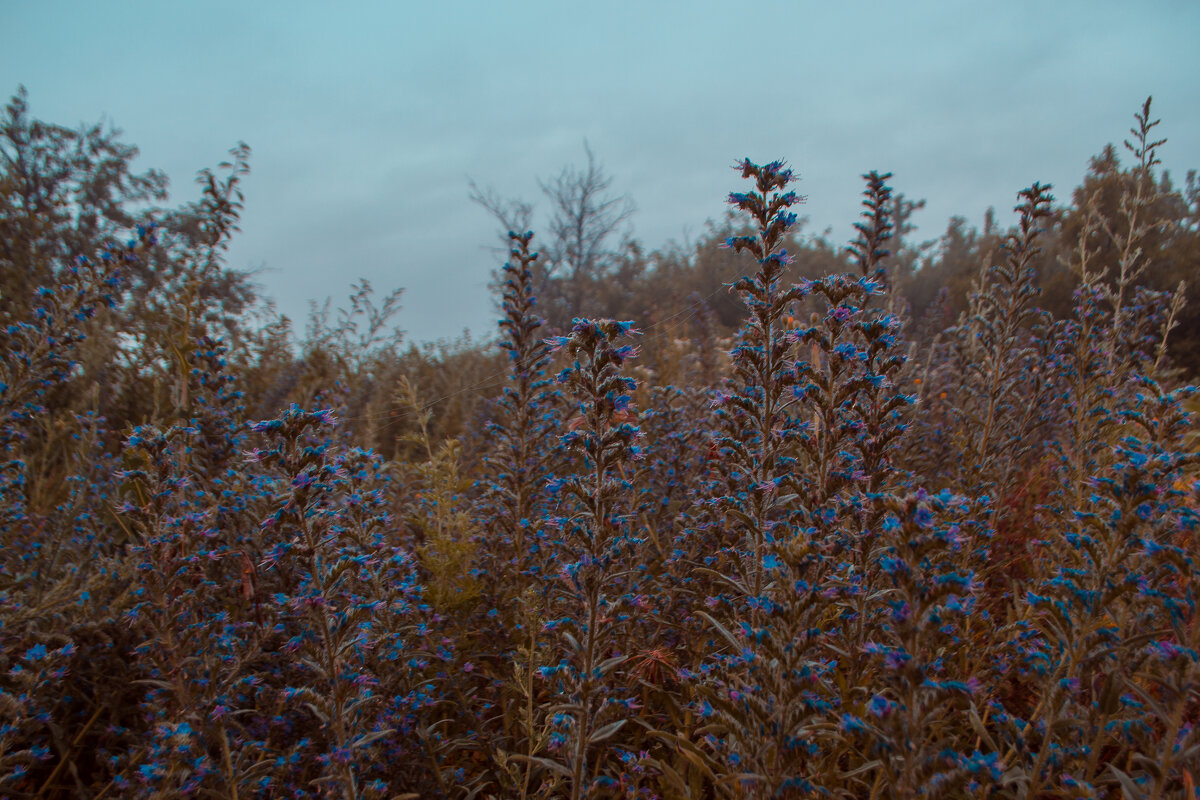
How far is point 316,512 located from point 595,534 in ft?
3.74

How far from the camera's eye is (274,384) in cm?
708

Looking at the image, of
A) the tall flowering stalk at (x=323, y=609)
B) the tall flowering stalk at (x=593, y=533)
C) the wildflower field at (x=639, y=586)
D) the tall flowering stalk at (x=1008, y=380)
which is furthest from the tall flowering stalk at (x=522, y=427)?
the tall flowering stalk at (x=1008, y=380)

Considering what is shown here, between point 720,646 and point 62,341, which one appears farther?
point 62,341

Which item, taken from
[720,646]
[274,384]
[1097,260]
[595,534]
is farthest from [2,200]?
[1097,260]

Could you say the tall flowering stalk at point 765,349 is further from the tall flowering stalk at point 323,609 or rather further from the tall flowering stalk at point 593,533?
the tall flowering stalk at point 323,609

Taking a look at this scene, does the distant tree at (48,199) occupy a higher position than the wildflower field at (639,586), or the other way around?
the distant tree at (48,199)

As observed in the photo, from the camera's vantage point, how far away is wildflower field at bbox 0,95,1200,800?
1.98m

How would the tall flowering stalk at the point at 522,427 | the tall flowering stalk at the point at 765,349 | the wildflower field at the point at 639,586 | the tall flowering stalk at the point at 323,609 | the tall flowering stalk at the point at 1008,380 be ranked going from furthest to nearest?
the tall flowering stalk at the point at 1008,380, the tall flowering stalk at the point at 522,427, the tall flowering stalk at the point at 765,349, the tall flowering stalk at the point at 323,609, the wildflower field at the point at 639,586

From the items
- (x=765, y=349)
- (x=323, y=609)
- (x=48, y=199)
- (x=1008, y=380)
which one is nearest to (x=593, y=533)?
(x=323, y=609)

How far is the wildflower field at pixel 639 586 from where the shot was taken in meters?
1.98

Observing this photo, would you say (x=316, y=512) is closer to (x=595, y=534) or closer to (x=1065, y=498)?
(x=595, y=534)

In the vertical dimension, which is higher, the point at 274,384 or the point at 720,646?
the point at 274,384

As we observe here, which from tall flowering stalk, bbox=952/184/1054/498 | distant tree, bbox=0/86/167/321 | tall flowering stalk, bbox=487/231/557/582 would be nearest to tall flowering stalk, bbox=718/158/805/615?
tall flowering stalk, bbox=487/231/557/582

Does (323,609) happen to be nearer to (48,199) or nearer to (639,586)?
(639,586)
